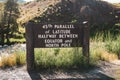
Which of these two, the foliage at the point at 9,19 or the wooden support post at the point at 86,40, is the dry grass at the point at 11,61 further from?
the foliage at the point at 9,19

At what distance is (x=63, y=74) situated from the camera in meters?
9.27

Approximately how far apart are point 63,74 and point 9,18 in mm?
16178

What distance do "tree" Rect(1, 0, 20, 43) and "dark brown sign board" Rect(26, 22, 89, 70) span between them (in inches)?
577

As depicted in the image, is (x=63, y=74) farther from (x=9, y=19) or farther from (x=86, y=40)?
(x=9, y=19)

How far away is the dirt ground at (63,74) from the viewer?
350 inches

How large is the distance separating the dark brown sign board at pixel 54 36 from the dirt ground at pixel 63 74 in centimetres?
45

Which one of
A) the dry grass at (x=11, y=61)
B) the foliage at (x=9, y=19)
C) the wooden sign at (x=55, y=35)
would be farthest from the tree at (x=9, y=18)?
the wooden sign at (x=55, y=35)

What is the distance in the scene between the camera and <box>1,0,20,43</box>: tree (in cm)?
2472

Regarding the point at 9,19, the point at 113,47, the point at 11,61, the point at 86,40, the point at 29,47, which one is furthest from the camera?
the point at 9,19

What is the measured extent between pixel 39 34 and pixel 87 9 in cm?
2221

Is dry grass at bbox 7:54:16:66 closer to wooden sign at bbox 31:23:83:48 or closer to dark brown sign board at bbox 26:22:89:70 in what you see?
dark brown sign board at bbox 26:22:89:70

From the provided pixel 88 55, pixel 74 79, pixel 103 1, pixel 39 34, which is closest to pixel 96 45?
pixel 88 55

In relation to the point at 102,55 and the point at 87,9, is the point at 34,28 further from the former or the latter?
the point at 87,9

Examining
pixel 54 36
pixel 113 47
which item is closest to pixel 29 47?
pixel 54 36
